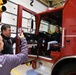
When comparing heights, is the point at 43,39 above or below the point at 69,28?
below

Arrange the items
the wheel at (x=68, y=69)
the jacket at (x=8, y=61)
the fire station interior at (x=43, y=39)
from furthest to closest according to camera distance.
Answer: the fire station interior at (x=43, y=39), the wheel at (x=68, y=69), the jacket at (x=8, y=61)

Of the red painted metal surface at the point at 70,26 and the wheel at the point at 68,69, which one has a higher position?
the red painted metal surface at the point at 70,26

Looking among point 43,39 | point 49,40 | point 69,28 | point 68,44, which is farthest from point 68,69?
point 49,40

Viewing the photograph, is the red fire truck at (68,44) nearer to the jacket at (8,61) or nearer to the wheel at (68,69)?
the wheel at (68,69)

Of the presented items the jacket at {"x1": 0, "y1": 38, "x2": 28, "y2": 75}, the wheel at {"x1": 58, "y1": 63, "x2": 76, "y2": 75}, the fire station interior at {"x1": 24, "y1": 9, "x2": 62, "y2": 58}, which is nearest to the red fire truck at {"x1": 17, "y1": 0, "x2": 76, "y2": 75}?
the wheel at {"x1": 58, "y1": 63, "x2": 76, "y2": 75}

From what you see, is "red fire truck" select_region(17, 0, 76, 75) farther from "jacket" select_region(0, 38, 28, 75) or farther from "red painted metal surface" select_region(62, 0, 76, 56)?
"jacket" select_region(0, 38, 28, 75)

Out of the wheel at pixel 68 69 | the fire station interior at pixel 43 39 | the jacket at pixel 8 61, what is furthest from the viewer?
the fire station interior at pixel 43 39

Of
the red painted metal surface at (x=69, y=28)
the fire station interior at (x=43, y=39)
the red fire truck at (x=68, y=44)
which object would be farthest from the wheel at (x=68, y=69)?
the fire station interior at (x=43, y=39)

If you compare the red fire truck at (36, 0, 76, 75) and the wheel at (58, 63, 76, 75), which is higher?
the red fire truck at (36, 0, 76, 75)

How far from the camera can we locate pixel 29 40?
4.98 m

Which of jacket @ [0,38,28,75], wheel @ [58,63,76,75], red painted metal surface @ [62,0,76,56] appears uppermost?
red painted metal surface @ [62,0,76,56]

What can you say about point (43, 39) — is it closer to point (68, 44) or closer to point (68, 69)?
point (68, 44)

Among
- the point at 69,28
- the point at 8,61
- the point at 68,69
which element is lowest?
the point at 68,69

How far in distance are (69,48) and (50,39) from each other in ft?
6.51
